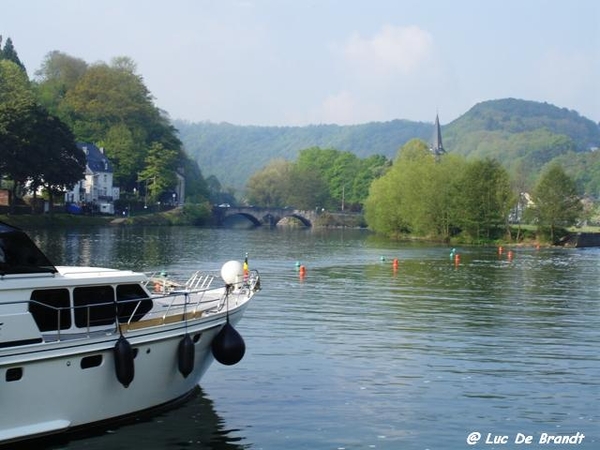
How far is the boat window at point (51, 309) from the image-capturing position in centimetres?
2012

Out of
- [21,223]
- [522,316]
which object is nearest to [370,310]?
[522,316]

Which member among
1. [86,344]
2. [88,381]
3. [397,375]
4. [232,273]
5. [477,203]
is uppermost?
[477,203]

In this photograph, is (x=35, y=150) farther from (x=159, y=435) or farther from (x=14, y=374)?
(x=14, y=374)

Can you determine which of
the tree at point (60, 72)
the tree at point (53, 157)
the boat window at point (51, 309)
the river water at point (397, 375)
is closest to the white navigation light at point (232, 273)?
the river water at point (397, 375)

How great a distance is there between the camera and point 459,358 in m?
29.7

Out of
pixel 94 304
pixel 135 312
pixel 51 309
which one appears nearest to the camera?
pixel 51 309

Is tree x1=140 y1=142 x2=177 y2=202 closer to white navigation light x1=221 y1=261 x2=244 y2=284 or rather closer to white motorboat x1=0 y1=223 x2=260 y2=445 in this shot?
white navigation light x1=221 y1=261 x2=244 y2=284

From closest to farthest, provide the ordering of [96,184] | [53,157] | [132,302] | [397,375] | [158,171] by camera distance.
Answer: [132,302], [397,375], [53,157], [96,184], [158,171]

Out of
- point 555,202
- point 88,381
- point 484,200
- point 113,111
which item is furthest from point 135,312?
point 113,111

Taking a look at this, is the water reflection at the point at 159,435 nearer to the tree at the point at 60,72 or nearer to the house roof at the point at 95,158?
→ the house roof at the point at 95,158

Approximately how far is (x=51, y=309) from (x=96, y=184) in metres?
140

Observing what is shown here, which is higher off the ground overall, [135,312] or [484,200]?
[484,200]

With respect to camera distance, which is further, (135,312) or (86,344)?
(135,312)

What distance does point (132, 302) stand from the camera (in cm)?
2233
